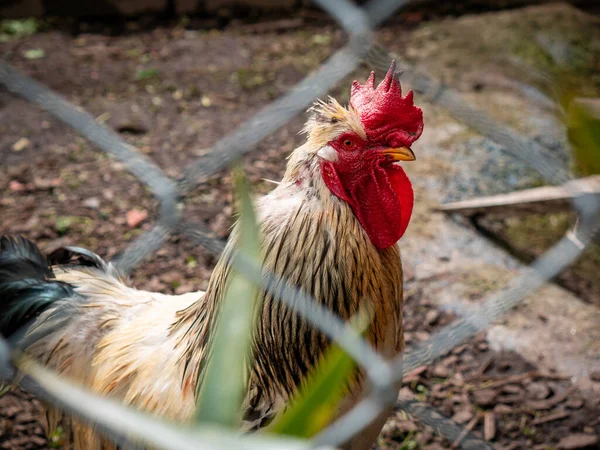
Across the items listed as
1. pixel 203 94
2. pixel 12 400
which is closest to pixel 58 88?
pixel 203 94

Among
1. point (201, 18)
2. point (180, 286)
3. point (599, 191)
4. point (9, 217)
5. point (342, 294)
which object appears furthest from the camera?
point (201, 18)

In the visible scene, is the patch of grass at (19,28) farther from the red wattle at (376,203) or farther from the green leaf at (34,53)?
the red wattle at (376,203)

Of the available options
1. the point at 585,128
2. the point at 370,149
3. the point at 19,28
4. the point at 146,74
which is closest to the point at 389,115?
the point at 370,149

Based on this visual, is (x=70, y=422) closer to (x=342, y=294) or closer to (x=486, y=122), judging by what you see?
(x=342, y=294)

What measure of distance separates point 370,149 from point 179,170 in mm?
2294

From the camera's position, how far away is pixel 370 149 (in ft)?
5.78

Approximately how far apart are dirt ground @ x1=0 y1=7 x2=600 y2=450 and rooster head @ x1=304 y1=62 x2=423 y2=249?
4.04 feet

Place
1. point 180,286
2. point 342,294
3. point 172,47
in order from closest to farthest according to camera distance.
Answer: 1. point 342,294
2. point 180,286
3. point 172,47

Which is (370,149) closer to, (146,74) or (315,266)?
(315,266)

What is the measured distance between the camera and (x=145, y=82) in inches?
183

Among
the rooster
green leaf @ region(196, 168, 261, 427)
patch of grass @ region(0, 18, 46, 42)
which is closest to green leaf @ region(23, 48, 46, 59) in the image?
patch of grass @ region(0, 18, 46, 42)

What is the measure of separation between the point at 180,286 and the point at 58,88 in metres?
2.07

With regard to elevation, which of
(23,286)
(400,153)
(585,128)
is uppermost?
(585,128)

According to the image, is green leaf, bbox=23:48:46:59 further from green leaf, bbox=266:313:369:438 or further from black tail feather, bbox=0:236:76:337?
green leaf, bbox=266:313:369:438
